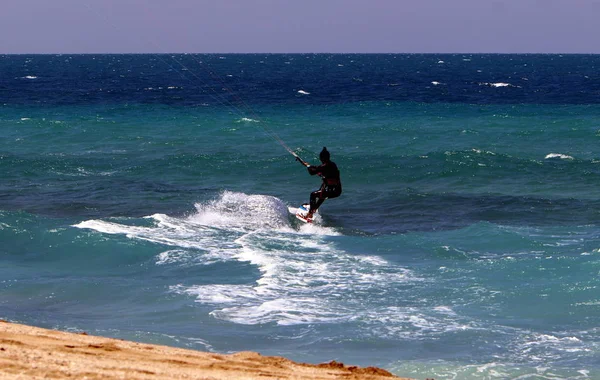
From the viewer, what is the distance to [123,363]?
8.34 metres

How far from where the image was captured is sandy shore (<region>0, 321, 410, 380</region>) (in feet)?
26.1

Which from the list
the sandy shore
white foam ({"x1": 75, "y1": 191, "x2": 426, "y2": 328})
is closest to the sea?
white foam ({"x1": 75, "y1": 191, "x2": 426, "y2": 328})

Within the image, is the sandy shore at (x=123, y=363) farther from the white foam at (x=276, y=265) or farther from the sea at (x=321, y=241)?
the white foam at (x=276, y=265)

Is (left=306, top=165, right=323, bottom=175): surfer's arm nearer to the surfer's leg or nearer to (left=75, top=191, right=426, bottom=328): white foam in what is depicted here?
the surfer's leg

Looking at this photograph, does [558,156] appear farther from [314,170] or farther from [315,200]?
[314,170]

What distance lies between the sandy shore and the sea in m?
1.91

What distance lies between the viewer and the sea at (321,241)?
1180 centimetres

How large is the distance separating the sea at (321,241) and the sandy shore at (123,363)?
6.28 feet

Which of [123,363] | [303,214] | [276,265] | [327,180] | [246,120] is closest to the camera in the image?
[123,363]

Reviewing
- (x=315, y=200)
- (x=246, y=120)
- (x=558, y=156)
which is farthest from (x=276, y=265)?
(x=246, y=120)

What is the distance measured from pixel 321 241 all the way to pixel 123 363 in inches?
409

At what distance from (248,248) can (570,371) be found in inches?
320

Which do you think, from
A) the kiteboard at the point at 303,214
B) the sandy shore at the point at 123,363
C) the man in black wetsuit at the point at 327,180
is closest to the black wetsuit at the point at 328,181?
the man in black wetsuit at the point at 327,180

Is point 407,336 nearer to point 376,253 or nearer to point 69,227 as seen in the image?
point 376,253
